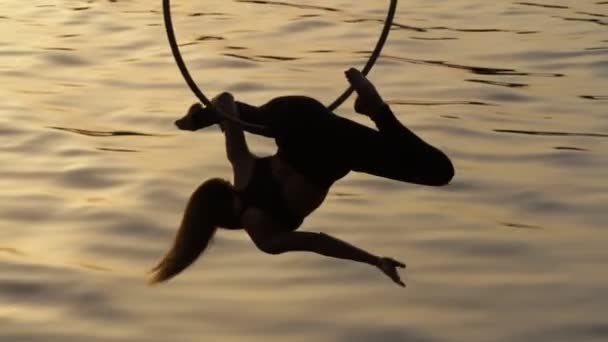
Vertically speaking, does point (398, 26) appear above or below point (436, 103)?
below

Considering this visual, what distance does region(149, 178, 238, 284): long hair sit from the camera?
5.58 m

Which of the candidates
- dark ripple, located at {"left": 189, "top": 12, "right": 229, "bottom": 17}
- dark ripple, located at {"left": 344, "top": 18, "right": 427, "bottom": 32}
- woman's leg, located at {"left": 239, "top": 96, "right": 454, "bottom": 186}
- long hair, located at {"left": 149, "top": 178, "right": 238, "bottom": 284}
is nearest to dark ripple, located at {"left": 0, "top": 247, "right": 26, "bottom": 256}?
long hair, located at {"left": 149, "top": 178, "right": 238, "bottom": 284}

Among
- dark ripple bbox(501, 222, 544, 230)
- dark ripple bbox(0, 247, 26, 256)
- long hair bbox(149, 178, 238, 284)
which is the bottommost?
dark ripple bbox(0, 247, 26, 256)

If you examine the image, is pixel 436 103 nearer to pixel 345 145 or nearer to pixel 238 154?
pixel 238 154

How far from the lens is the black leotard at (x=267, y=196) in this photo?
214 inches

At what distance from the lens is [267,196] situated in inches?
215

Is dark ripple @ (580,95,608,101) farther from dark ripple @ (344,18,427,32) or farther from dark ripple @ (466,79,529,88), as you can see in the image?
dark ripple @ (344,18,427,32)

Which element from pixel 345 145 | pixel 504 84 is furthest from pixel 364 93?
pixel 504 84

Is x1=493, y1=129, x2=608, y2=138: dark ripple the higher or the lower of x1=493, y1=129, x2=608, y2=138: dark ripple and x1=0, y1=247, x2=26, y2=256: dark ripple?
the higher

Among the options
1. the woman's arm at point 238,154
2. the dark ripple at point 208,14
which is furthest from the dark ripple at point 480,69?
the woman's arm at point 238,154

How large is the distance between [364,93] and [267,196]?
1.55 feet

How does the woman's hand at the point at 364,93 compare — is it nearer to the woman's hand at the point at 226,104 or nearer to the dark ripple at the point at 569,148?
the woman's hand at the point at 226,104

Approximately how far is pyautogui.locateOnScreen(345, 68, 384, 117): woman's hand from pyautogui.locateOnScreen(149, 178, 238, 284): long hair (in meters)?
0.56

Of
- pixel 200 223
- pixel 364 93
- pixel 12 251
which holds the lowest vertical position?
pixel 12 251
